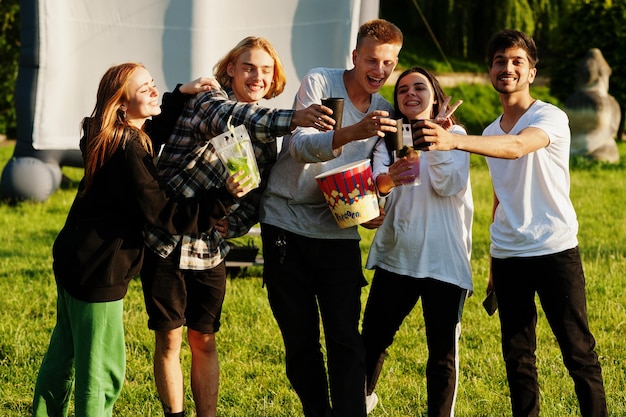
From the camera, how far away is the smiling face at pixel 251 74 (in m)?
3.64

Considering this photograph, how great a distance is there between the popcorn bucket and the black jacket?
41 centimetres

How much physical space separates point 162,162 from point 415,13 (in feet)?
70.7

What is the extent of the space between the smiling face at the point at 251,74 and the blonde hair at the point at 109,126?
0.44 meters

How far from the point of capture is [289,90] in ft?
23.5

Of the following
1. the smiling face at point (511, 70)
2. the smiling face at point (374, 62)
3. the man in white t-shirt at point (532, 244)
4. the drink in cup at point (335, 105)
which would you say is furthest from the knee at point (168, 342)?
the smiling face at point (511, 70)

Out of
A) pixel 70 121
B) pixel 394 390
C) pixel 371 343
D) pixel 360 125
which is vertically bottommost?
pixel 394 390

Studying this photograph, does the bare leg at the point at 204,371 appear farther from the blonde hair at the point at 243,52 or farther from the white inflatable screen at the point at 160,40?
the white inflatable screen at the point at 160,40

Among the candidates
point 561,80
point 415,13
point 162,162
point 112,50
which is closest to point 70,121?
point 112,50

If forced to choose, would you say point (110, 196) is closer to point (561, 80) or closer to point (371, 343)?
point (371, 343)

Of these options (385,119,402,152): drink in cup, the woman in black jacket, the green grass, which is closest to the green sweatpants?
the woman in black jacket

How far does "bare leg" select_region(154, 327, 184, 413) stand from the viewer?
373 cm

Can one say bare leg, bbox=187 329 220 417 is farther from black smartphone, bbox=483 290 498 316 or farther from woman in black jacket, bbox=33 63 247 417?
black smartphone, bbox=483 290 498 316

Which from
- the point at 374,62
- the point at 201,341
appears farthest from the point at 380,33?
the point at 201,341

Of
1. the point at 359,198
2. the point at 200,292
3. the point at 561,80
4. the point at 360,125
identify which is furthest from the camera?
the point at 561,80
